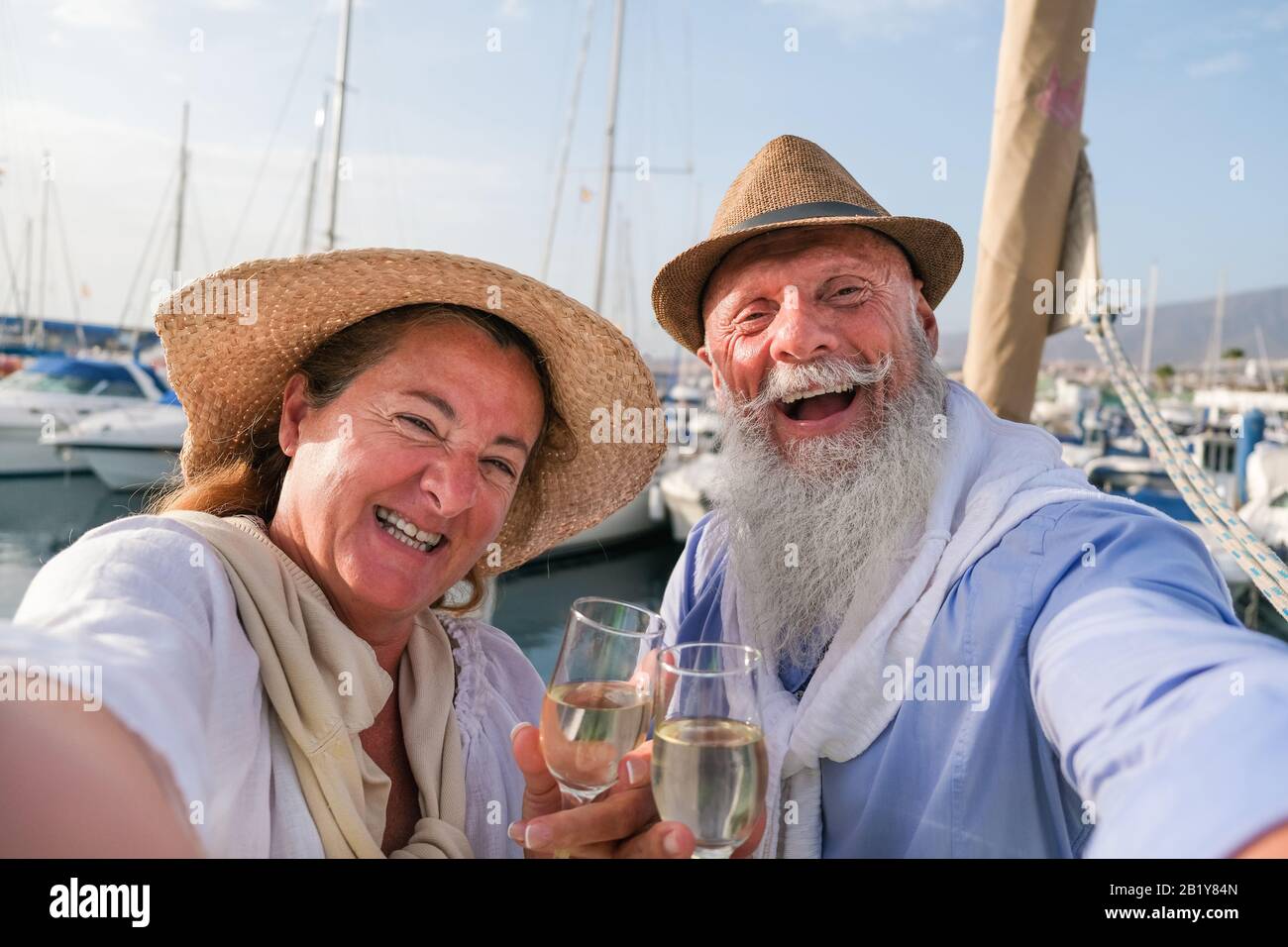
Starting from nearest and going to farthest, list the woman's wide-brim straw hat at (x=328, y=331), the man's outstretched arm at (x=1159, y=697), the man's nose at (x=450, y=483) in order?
the man's outstretched arm at (x=1159, y=697) → the man's nose at (x=450, y=483) → the woman's wide-brim straw hat at (x=328, y=331)

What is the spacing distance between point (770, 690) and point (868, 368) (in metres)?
0.85

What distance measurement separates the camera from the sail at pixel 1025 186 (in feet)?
9.91

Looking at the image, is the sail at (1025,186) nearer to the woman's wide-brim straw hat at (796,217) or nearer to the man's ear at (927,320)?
the woman's wide-brim straw hat at (796,217)

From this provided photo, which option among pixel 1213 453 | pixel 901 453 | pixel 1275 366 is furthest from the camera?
pixel 1275 366

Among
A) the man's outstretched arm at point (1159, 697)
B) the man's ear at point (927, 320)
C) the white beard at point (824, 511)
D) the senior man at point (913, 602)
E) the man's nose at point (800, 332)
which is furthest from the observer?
the man's ear at point (927, 320)

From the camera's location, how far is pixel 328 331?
6.62 ft

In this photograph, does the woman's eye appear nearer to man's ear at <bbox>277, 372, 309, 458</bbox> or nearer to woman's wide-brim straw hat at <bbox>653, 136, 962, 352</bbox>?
man's ear at <bbox>277, 372, 309, 458</bbox>

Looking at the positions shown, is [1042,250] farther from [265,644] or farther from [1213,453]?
[1213,453]

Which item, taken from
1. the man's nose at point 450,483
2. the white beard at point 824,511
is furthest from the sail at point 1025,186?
the man's nose at point 450,483

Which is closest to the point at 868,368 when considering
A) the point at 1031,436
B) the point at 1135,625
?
the point at 1031,436

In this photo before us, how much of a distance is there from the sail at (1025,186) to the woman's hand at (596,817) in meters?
2.39

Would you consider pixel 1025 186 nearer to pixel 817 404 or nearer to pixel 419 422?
pixel 817 404

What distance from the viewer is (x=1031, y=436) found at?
2041 millimetres

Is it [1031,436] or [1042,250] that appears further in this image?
[1042,250]
